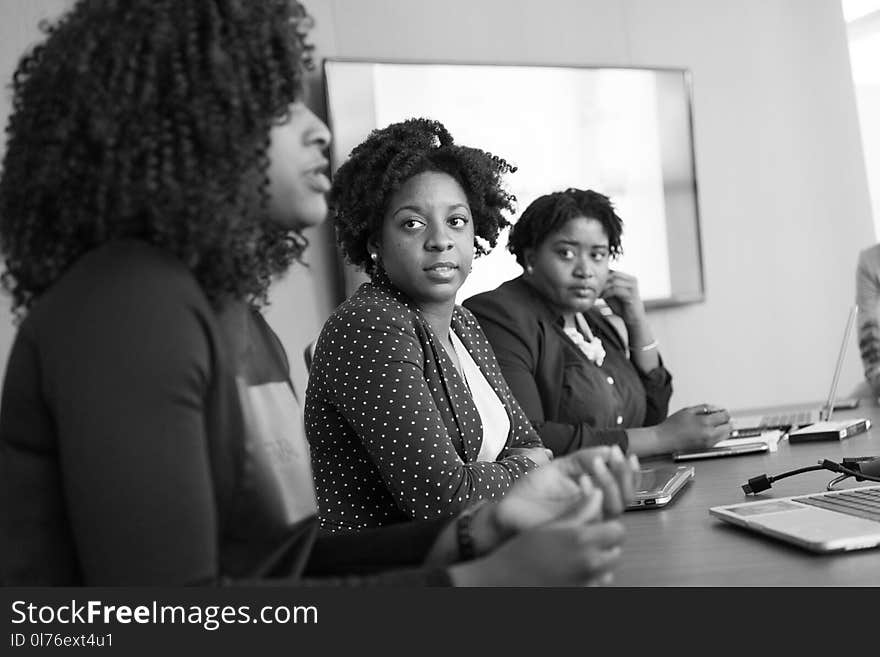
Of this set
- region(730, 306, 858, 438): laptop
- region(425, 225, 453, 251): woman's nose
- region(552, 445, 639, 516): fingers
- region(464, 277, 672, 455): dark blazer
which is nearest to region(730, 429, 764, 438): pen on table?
region(730, 306, 858, 438): laptop

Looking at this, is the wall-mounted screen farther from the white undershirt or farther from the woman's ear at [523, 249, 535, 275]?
the white undershirt

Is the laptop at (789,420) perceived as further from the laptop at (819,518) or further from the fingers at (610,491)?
the fingers at (610,491)

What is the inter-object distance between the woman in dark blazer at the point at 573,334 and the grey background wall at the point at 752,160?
41.2 inches

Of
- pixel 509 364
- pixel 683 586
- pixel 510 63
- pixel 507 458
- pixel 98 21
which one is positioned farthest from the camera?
pixel 510 63

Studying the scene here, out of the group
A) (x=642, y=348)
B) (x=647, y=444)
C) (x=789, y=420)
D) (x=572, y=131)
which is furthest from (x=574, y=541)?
(x=572, y=131)

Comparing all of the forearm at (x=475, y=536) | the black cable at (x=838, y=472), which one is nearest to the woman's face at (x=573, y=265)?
the black cable at (x=838, y=472)

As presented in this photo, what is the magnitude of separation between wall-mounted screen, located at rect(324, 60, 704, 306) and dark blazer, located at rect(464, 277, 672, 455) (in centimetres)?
87

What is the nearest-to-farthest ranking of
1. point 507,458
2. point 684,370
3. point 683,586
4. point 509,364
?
point 683,586 < point 507,458 < point 509,364 < point 684,370

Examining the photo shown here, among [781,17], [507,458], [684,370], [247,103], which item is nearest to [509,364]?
[507,458]

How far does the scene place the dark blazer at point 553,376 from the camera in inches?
89.5

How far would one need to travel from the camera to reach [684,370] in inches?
160

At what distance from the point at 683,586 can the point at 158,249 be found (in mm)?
577

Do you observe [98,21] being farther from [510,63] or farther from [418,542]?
[510,63]

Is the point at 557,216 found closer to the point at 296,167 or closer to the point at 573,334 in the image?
the point at 573,334
